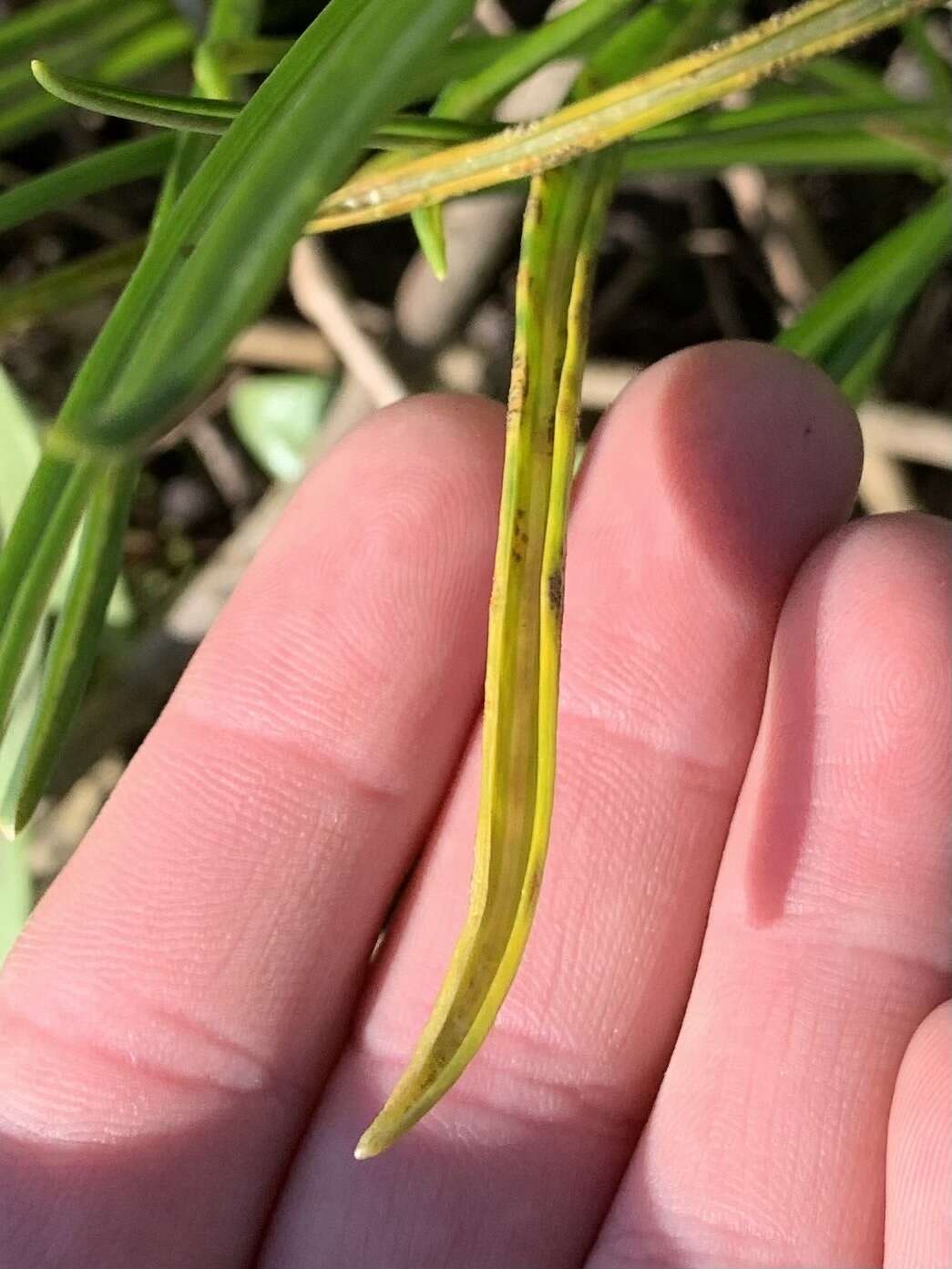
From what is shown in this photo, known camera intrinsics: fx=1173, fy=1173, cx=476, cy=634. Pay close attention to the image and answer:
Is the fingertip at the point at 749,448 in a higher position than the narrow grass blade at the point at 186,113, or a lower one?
lower

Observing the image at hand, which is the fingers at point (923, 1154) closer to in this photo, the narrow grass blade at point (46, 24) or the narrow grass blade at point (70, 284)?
the narrow grass blade at point (70, 284)

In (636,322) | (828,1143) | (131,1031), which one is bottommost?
(828,1143)

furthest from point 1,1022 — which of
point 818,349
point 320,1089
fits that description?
point 818,349

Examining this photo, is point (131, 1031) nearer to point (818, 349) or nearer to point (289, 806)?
point (289, 806)

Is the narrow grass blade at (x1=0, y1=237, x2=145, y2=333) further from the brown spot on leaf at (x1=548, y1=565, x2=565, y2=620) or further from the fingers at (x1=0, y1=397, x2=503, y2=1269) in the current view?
the brown spot on leaf at (x1=548, y1=565, x2=565, y2=620)

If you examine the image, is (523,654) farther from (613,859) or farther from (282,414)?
(282,414)

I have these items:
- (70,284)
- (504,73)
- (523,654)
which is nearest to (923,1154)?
(523,654)

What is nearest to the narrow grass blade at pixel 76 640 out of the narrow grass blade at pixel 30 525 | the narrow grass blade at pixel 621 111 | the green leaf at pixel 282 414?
the narrow grass blade at pixel 30 525
